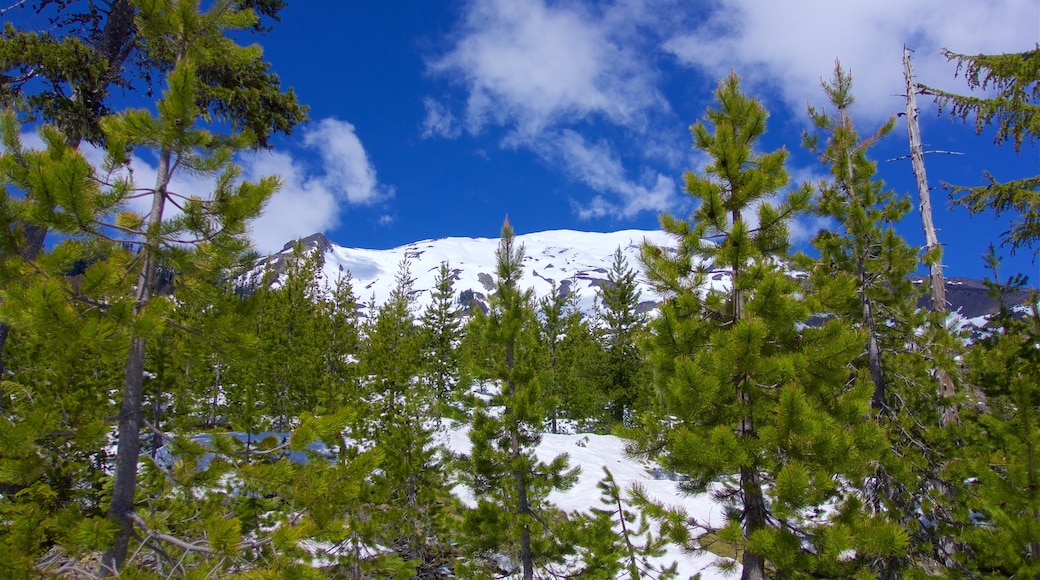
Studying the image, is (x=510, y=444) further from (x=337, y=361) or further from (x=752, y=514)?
(x=337, y=361)

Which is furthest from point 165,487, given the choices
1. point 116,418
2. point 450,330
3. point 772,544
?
point 450,330

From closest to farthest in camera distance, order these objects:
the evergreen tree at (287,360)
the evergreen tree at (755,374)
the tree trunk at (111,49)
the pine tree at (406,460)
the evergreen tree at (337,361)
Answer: the evergreen tree at (755,374) < the tree trunk at (111,49) < the pine tree at (406,460) < the evergreen tree at (337,361) < the evergreen tree at (287,360)

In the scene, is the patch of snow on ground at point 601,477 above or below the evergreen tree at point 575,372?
below

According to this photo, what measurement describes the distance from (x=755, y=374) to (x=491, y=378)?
16.9 feet

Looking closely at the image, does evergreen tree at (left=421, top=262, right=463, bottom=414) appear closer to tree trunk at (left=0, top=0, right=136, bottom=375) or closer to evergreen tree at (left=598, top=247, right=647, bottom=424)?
evergreen tree at (left=598, top=247, right=647, bottom=424)

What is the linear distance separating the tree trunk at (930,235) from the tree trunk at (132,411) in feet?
37.5

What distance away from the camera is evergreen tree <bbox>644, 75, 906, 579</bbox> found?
15.9ft

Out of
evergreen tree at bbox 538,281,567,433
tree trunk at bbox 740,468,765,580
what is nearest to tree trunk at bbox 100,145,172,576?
tree trunk at bbox 740,468,765,580

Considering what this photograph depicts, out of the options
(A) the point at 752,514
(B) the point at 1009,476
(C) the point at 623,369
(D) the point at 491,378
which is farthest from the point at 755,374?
(C) the point at 623,369

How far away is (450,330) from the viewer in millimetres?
35344

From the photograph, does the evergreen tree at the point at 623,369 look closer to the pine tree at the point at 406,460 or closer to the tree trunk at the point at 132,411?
the pine tree at the point at 406,460

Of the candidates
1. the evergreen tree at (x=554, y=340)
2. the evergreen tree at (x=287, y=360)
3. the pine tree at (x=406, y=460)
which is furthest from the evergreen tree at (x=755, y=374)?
the evergreen tree at (x=554, y=340)

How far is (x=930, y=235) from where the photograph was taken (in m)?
11.2

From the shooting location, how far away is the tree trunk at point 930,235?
9.68m
